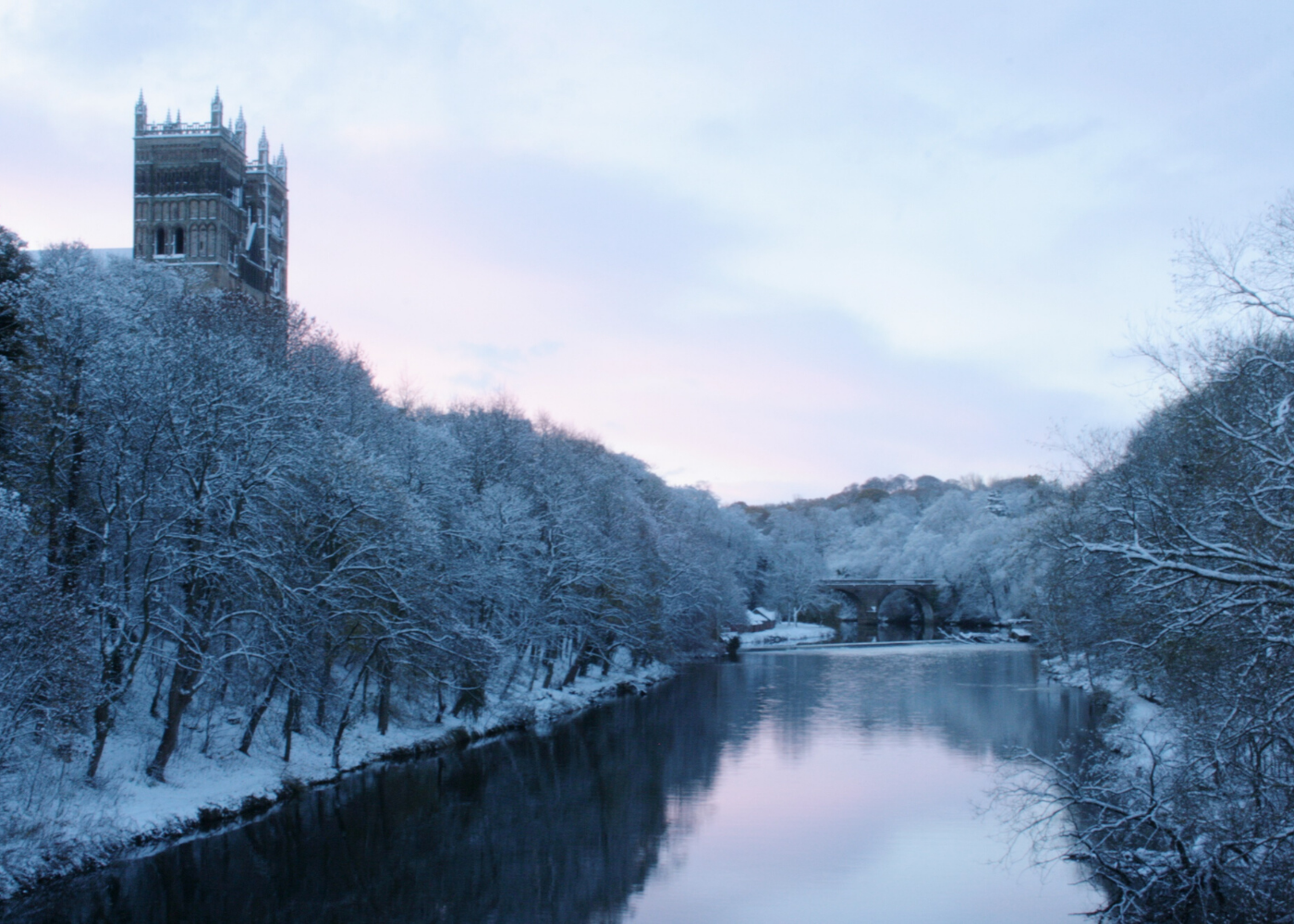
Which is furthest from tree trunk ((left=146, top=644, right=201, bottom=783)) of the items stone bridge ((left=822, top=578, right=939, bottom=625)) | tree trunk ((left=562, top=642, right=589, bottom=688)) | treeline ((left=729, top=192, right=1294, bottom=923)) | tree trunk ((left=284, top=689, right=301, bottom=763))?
stone bridge ((left=822, top=578, right=939, bottom=625))

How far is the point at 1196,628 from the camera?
1252 centimetres

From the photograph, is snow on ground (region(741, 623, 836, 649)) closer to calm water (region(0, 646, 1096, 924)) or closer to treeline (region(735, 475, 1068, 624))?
treeline (region(735, 475, 1068, 624))

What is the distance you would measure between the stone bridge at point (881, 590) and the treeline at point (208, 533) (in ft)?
225

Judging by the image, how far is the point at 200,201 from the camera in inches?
2815

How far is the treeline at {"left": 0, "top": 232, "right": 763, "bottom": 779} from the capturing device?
21.0 meters

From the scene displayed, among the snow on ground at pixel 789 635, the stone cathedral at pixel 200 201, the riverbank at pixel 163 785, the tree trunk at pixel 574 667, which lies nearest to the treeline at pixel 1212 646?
the riverbank at pixel 163 785

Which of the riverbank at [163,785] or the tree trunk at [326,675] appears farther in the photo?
the tree trunk at [326,675]

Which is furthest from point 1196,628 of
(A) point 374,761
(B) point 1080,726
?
(B) point 1080,726

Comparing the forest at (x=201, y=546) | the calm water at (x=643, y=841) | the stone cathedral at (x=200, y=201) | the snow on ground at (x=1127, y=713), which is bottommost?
the calm water at (x=643, y=841)

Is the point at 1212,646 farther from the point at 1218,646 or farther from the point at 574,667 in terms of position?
the point at 574,667

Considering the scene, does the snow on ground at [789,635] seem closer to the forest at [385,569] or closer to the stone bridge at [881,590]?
the stone bridge at [881,590]

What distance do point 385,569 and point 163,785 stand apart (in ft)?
22.5

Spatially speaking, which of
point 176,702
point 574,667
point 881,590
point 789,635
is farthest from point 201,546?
point 881,590

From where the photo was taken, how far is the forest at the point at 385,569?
13469 millimetres
